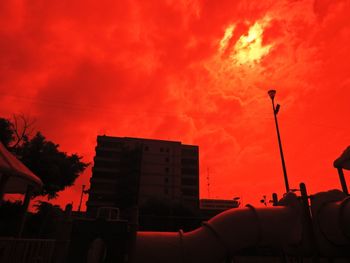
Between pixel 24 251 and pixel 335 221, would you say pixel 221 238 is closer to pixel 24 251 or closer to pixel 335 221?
pixel 335 221

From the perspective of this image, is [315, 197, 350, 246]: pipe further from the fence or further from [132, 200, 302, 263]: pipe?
the fence

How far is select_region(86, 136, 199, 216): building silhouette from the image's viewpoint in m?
60.1

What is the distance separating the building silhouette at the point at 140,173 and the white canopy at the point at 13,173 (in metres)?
49.9

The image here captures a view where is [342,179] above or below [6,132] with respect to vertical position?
below

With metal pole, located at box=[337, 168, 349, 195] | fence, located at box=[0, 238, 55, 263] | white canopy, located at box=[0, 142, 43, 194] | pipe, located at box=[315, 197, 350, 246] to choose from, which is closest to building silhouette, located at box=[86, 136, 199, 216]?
metal pole, located at box=[337, 168, 349, 195]

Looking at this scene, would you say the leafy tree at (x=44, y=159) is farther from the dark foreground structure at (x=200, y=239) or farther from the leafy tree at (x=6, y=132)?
the dark foreground structure at (x=200, y=239)

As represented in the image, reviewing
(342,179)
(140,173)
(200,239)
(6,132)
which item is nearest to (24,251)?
(200,239)

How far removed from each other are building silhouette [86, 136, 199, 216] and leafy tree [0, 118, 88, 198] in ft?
105

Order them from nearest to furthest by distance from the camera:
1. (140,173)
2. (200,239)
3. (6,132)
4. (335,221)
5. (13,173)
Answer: (13,173) < (200,239) < (335,221) < (6,132) < (140,173)

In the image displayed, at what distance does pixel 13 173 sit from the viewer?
7.70m

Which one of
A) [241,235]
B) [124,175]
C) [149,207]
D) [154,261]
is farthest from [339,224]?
[124,175]

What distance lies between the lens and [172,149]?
230 feet

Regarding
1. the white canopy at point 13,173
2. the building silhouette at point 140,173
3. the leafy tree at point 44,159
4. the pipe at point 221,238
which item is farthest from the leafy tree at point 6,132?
the building silhouette at point 140,173

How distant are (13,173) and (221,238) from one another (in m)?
7.04
